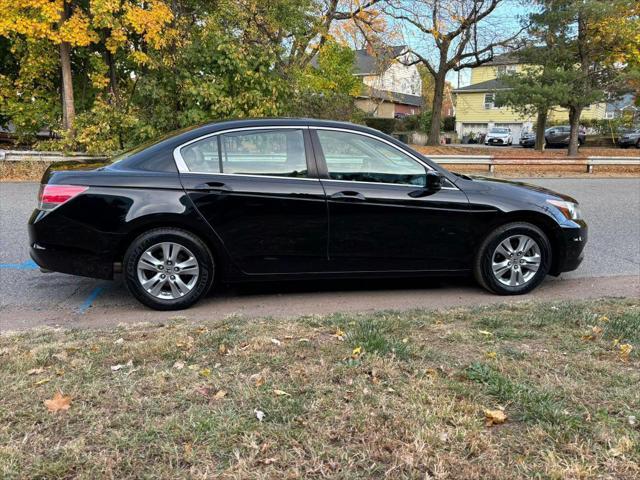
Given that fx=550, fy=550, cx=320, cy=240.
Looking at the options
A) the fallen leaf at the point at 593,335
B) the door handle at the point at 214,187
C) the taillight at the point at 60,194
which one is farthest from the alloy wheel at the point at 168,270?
the fallen leaf at the point at 593,335

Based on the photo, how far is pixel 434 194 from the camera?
4.96 metres

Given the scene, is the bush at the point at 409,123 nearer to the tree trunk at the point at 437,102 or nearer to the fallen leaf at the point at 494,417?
the tree trunk at the point at 437,102

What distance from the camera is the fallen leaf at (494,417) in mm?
2666

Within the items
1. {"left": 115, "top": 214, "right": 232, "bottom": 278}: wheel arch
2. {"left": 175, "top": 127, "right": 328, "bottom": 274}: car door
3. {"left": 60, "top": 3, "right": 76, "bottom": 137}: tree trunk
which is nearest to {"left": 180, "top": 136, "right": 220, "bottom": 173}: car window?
{"left": 175, "top": 127, "right": 328, "bottom": 274}: car door

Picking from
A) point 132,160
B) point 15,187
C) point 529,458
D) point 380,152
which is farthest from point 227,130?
point 15,187

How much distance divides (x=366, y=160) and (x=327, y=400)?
2640mm

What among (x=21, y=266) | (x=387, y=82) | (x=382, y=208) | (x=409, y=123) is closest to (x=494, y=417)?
(x=382, y=208)

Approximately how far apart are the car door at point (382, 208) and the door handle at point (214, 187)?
0.84 meters

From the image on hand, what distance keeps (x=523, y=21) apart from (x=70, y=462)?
79.9 ft

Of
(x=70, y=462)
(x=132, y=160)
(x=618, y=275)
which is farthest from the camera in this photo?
(x=618, y=275)

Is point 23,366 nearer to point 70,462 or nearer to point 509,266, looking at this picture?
point 70,462

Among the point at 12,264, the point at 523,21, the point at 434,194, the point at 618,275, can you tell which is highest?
the point at 523,21

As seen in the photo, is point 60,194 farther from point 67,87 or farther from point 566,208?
point 67,87

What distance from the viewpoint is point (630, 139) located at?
34.7 m
